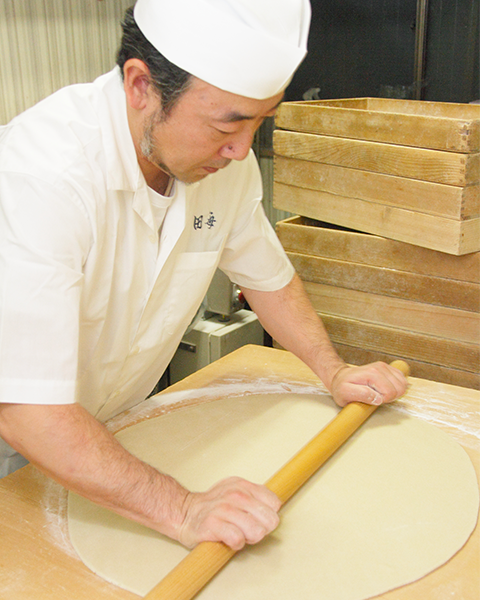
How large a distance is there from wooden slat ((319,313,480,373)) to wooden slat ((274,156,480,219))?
418 mm

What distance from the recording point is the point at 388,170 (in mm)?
1935

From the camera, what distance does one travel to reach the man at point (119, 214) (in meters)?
1.03

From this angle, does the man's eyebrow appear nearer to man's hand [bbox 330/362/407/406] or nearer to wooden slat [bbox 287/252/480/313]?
man's hand [bbox 330/362/407/406]

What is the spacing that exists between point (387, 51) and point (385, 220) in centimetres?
132

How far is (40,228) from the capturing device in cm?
103

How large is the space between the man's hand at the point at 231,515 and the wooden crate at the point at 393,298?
1103 mm

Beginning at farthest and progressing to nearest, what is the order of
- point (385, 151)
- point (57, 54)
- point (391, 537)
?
1. point (57, 54)
2. point (385, 151)
3. point (391, 537)

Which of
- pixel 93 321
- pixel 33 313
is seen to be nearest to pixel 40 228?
pixel 33 313

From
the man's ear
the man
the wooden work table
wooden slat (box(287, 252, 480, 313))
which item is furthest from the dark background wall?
the man's ear

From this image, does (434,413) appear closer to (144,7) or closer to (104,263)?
(104,263)

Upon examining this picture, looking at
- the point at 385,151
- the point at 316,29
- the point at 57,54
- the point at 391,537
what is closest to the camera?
the point at 391,537

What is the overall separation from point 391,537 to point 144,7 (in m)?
1.08

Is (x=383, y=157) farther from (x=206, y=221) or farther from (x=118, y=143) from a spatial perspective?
(x=118, y=143)

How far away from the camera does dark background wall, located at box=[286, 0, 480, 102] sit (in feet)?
8.96
